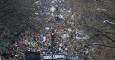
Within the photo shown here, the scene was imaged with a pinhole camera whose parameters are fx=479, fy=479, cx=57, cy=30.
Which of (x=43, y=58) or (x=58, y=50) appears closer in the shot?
(x=43, y=58)

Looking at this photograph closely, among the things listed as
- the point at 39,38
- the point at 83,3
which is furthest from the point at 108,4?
the point at 39,38

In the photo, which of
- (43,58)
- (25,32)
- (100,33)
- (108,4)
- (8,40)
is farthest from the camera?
(25,32)

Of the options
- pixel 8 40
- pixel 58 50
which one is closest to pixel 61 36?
pixel 58 50

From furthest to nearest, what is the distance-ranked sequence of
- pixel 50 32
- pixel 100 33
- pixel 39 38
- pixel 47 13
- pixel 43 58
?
pixel 47 13
pixel 50 32
pixel 39 38
pixel 43 58
pixel 100 33

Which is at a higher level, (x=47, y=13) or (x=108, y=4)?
(x=108, y=4)

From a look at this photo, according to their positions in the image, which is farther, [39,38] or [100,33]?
[39,38]

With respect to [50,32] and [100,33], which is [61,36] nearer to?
[50,32]

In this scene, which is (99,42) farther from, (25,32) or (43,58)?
(25,32)

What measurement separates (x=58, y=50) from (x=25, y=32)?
2707 millimetres

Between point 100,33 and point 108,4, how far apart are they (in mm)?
2094

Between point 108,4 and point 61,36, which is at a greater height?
point 108,4

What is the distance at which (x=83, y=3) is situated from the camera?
23.1m

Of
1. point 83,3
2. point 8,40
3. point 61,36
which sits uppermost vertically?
point 83,3

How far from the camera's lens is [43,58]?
25.4m
